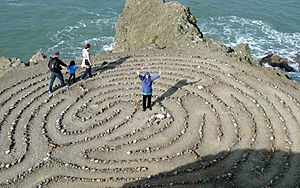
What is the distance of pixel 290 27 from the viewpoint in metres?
63.0

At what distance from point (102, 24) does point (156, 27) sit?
25451 mm

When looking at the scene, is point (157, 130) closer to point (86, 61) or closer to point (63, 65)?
point (63, 65)

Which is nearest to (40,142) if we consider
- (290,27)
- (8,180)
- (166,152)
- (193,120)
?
(8,180)

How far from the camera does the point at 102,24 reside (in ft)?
213

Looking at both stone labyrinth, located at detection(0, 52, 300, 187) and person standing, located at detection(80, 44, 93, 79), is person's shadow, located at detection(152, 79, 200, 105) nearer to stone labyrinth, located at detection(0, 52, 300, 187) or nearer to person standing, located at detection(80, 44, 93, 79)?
stone labyrinth, located at detection(0, 52, 300, 187)

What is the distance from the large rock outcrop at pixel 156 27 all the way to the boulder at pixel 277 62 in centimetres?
1479

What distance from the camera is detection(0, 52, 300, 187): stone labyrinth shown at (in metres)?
20.7

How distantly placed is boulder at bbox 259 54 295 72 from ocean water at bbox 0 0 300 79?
11.0ft

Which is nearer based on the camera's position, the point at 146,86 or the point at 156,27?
the point at 146,86

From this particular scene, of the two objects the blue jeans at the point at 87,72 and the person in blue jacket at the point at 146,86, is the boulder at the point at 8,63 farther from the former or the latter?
the person in blue jacket at the point at 146,86

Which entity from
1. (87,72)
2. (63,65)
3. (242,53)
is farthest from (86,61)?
(242,53)

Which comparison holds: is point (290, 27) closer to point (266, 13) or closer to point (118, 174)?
point (266, 13)

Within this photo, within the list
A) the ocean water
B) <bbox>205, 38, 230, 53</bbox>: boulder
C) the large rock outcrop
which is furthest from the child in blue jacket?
the ocean water

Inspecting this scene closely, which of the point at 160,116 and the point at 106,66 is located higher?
the point at 106,66
